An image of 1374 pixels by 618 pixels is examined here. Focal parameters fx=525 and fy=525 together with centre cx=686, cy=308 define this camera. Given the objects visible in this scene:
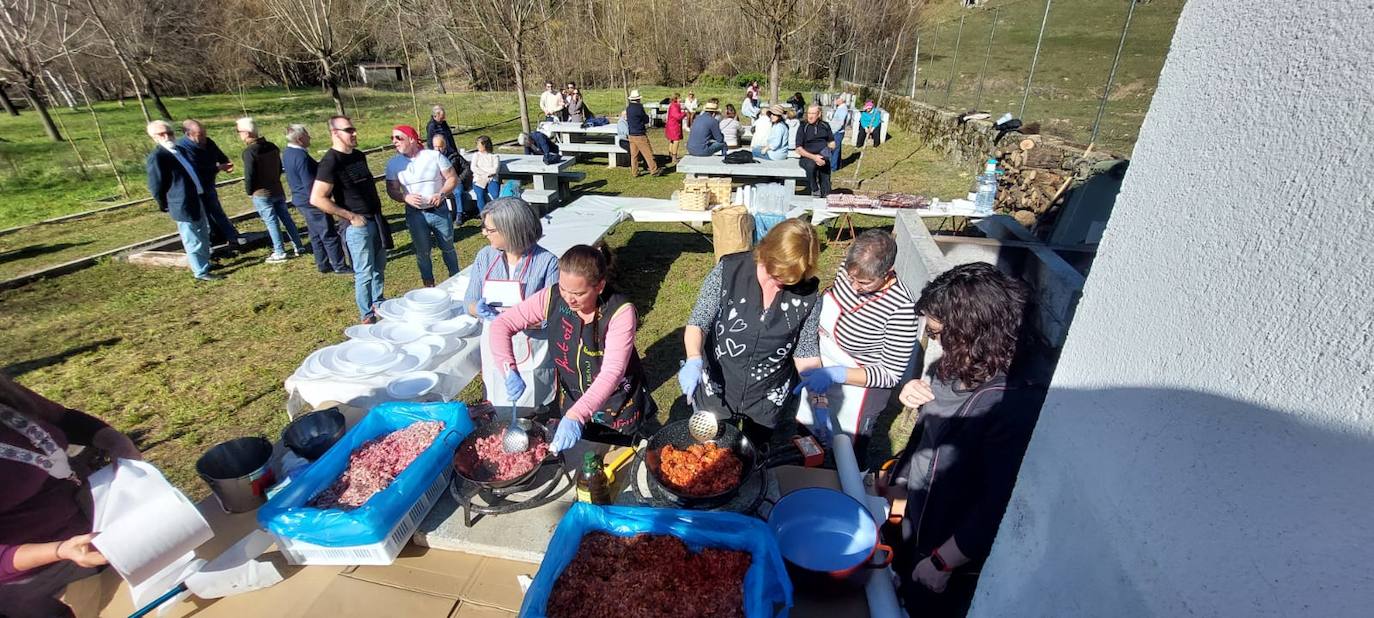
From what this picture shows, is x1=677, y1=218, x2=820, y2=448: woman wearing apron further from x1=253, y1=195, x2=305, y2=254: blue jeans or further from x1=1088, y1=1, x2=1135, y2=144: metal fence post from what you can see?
x1=1088, y1=1, x2=1135, y2=144: metal fence post

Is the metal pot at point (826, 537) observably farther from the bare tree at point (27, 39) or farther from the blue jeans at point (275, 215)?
the bare tree at point (27, 39)

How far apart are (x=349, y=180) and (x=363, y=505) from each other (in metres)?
4.22

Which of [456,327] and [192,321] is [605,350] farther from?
[192,321]

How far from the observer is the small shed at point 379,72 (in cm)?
2817

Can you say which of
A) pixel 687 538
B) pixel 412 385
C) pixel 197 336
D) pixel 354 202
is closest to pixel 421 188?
pixel 354 202

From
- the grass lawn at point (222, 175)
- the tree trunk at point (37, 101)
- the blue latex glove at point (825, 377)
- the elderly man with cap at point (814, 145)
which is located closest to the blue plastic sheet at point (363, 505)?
the blue latex glove at point (825, 377)

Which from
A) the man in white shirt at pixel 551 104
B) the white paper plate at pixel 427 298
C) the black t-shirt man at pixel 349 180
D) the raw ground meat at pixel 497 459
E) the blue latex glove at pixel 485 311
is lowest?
the white paper plate at pixel 427 298

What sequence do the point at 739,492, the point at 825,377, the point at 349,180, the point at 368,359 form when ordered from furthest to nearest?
the point at 349,180 → the point at 368,359 → the point at 825,377 → the point at 739,492

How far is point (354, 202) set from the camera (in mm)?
4914

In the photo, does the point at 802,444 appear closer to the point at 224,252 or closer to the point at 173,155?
the point at 173,155

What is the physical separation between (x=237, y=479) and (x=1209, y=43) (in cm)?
299

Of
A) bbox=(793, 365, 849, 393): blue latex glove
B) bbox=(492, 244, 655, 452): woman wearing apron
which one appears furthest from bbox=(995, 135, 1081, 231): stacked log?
bbox=(492, 244, 655, 452): woman wearing apron

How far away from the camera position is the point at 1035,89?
11086 mm

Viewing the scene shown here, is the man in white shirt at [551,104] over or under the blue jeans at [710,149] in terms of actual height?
over
